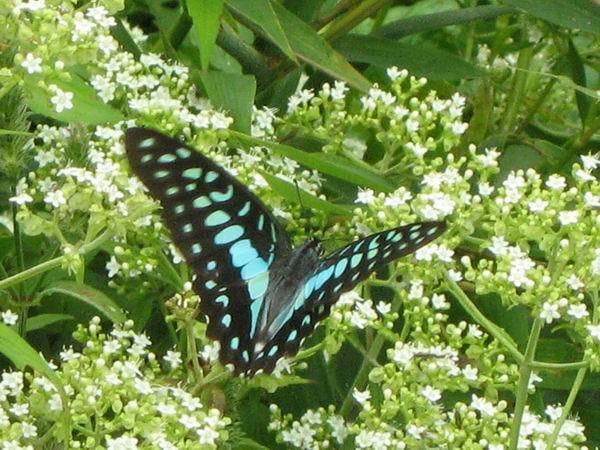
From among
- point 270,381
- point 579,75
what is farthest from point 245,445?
point 579,75

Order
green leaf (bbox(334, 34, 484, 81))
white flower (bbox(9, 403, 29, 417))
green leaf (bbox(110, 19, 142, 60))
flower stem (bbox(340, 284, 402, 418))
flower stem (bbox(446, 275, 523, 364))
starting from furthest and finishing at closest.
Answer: green leaf (bbox(334, 34, 484, 81))
green leaf (bbox(110, 19, 142, 60))
flower stem (bbox(340, 284, 402, 418))
flower stem (bbox(446, 275, 523, 364))
white flower (bbox(9, 403, 29, 417))

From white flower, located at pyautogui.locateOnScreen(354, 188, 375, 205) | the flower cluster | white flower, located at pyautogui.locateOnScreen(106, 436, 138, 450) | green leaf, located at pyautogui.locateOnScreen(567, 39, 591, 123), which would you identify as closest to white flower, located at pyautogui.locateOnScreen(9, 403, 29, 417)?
the flower cluster

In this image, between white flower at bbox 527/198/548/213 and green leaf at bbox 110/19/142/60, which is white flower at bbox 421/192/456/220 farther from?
green leaf at bbox 110/19/142/60

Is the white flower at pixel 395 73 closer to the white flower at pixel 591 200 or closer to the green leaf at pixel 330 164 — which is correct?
the green leaf at pixel 330 164

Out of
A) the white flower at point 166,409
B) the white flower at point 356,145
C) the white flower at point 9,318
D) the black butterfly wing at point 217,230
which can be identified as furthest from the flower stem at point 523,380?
the white flower at point 9,318

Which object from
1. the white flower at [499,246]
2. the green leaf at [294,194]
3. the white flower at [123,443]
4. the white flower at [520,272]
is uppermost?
the green leaf at [294,194]

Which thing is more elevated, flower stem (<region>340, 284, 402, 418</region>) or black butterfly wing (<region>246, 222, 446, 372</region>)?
black butterfly wing (<region>246, 222, 446, 372</region>)

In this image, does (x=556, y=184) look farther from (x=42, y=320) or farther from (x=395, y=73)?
(x=42, y=320)
